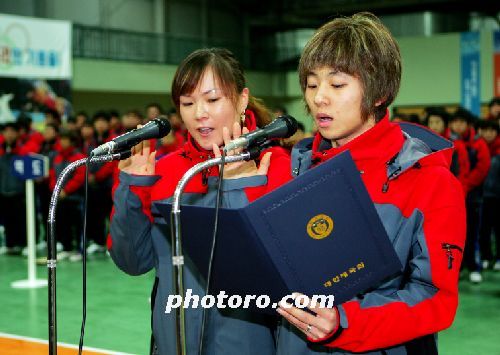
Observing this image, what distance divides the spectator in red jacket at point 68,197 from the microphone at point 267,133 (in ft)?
19.5

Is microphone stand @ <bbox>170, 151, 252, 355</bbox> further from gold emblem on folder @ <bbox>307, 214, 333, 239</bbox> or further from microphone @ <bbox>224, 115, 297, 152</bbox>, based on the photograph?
gold emblem on folder @ <bbox>307, 214, 333, 239</bbox>

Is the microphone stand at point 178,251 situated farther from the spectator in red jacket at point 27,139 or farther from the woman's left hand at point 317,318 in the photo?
the spectator in red jacket at point 27,139

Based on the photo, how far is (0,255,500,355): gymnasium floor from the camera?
13.8ft

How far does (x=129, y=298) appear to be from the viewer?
560 centimetres

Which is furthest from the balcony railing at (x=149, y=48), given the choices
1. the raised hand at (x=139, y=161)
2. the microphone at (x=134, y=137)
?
the microphone at (x=134, y=137)

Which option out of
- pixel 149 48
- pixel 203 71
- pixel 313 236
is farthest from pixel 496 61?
pixel 313 236

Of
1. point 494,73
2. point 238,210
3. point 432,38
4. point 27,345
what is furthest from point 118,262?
point 432,38

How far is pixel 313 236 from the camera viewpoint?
1.39 m

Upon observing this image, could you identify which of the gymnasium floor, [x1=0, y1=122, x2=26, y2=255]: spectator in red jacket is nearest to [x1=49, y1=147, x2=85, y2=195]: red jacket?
[x1=0, y1=122, x2=26, y2=255]: spectator in red jacket

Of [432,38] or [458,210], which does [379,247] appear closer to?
[458,210]

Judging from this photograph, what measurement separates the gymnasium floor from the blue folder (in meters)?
2.79

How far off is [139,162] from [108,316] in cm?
335

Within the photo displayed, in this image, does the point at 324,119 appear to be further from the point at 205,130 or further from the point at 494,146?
the point at 494,146

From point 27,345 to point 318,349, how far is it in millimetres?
3049
